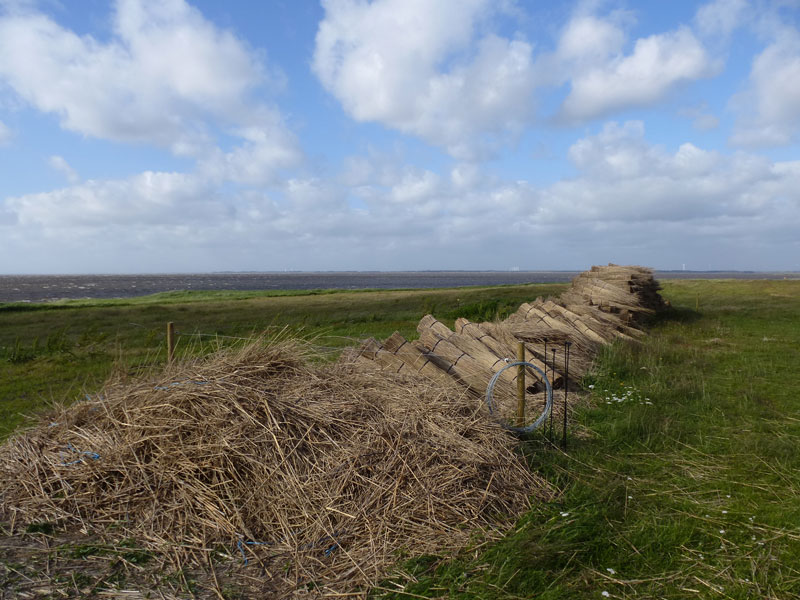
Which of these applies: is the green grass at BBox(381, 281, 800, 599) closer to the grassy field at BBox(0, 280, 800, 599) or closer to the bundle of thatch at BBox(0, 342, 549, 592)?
the grassy field at BBox(0, 280, 800, 599)

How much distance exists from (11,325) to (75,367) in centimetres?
1415

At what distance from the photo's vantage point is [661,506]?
4336 millimetres

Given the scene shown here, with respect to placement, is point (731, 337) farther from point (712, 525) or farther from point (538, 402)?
point (712, 525)

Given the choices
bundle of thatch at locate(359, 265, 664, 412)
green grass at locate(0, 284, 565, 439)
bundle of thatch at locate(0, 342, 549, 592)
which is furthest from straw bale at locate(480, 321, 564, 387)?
bundle of thatch at locate(0, 342, 549, 592)

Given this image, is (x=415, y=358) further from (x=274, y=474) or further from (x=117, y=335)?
(x=117, y=335)

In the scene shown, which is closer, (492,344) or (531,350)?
(492,344)

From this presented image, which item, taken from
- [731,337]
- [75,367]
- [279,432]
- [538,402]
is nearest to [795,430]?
[538,402]

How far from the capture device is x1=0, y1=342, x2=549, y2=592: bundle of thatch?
12.2 feet

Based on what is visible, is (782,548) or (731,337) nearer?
(782,548)

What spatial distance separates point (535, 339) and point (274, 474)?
6496 millimetres

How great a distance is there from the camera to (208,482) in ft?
13.8

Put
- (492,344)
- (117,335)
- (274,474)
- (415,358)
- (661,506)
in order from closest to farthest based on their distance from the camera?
1. (274,474)
2. (661,506)
3. (415,358)
4. (492,344)
5. (117,335)

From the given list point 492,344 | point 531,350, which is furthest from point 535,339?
point 492,344

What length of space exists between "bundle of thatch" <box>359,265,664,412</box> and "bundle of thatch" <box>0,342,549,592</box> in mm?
1474
